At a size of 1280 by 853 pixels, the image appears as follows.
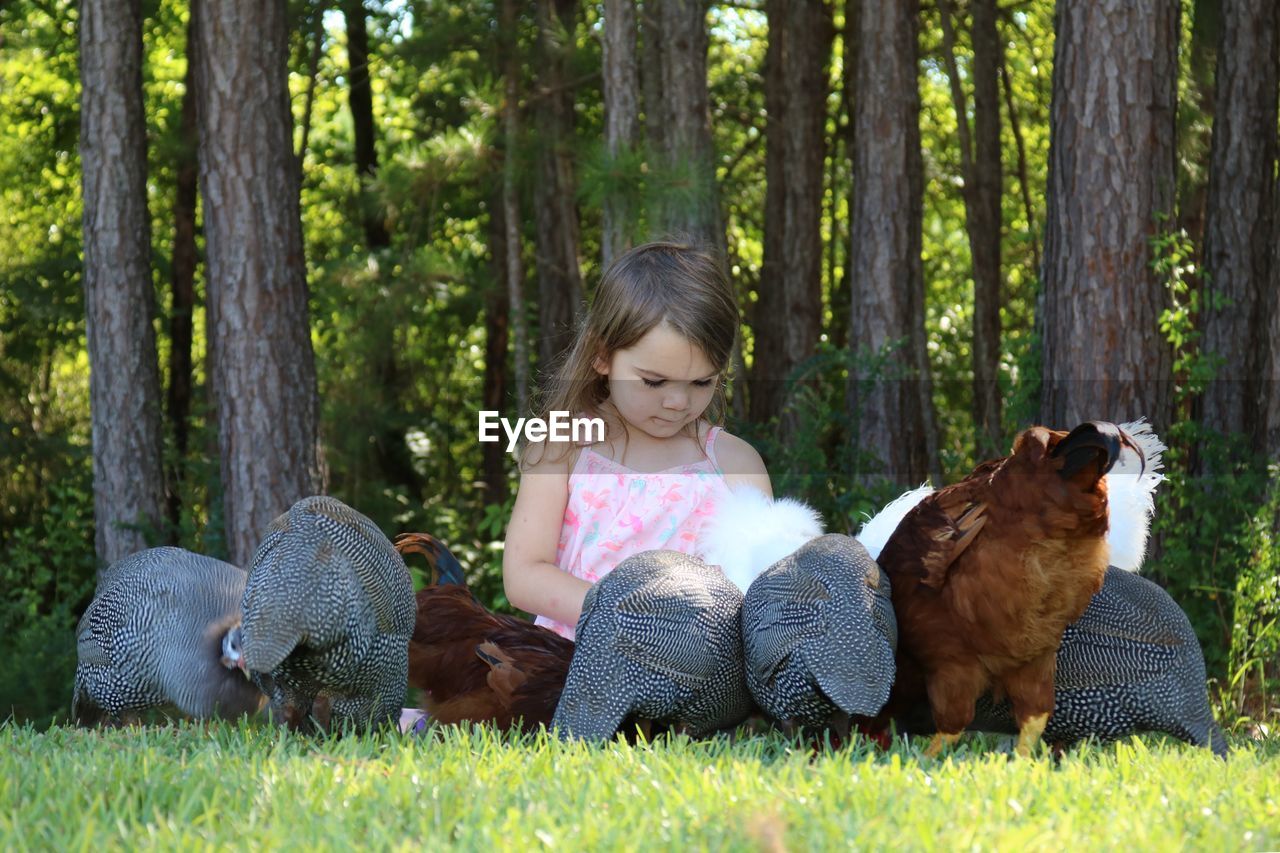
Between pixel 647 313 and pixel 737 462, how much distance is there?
0.79 m

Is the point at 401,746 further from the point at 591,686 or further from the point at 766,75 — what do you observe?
the point at 766,75

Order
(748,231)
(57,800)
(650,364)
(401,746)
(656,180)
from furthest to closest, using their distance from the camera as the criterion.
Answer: (748,231) < (656,180) < (650,364) < (401,746) < (57,800)

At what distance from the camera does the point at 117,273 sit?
7977 millimetres

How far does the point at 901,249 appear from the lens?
27.5 feet

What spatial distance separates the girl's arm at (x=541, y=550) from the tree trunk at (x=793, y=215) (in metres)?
6.04

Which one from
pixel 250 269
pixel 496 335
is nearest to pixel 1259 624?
pixel 250 269

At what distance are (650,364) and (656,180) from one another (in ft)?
10.0

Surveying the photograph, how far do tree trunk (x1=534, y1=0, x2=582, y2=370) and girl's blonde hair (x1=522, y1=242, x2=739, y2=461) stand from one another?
4769 mm

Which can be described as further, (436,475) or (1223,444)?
(436,475)

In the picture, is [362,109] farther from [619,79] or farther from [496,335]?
[619,79]

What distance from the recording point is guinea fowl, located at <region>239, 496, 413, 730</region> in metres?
3.24

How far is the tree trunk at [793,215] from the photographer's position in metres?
10.9

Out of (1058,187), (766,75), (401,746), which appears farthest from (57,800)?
(766,75)

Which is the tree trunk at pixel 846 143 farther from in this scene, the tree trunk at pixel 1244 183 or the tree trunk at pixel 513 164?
the tree trunk at pixel 1244 183
